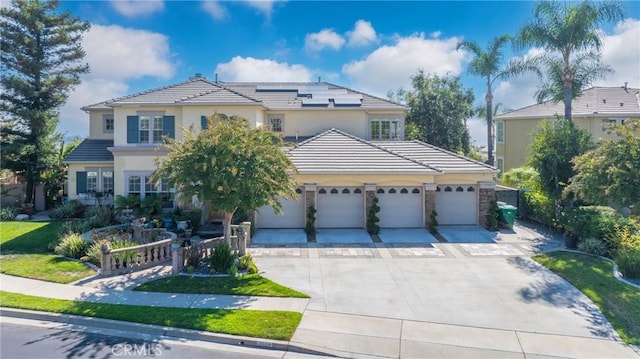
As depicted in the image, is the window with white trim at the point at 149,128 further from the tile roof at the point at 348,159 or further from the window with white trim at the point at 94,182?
the tile roof at the point at 348,159

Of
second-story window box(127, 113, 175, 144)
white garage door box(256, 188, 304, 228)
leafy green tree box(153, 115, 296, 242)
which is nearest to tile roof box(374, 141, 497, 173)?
white garage door box(256, 188, 304, 228)

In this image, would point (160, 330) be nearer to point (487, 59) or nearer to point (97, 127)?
point (97, 127)

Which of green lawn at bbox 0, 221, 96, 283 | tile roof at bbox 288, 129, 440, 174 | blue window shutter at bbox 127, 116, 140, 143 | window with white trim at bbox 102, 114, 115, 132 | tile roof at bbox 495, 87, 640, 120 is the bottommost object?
green lawn at bbox 0, 221, 96, 283

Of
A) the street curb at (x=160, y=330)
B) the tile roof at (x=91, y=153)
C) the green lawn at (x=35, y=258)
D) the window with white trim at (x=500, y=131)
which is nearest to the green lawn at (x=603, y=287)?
the street curb at (x=160, y=330)

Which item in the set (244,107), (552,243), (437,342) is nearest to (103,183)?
(244,107)

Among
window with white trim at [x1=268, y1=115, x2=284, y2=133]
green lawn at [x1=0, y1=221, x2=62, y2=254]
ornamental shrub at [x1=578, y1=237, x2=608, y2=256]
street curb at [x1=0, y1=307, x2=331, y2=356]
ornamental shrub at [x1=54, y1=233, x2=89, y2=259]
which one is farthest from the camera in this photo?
window with white trim at [x1=268, y1=115, x2=284, y2=133]

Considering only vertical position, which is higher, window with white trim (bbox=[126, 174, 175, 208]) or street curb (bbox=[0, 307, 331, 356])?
window with white trim (bbox=[126, 174, 175, 208])

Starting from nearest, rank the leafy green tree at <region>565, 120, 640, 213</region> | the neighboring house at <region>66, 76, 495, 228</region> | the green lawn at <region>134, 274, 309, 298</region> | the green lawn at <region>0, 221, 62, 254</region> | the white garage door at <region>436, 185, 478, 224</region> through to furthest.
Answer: the green lawn at <region>134, 274, 309, 298</region>
the leafy green tree at <region>565, 120, 640, 213</region>
the green lawn at <region>0, 221, 62, 254</region>
the neighboring house at <region>66, 76, 495, 228</region>
the white garage door at <region>436, 185, 478, 224</region>

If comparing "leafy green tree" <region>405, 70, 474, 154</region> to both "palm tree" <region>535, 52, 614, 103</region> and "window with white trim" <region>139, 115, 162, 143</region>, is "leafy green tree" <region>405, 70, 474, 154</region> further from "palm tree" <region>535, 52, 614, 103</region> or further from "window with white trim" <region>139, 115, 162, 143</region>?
→ "window with white trim" <region>139, 115, 162, 143</region>
